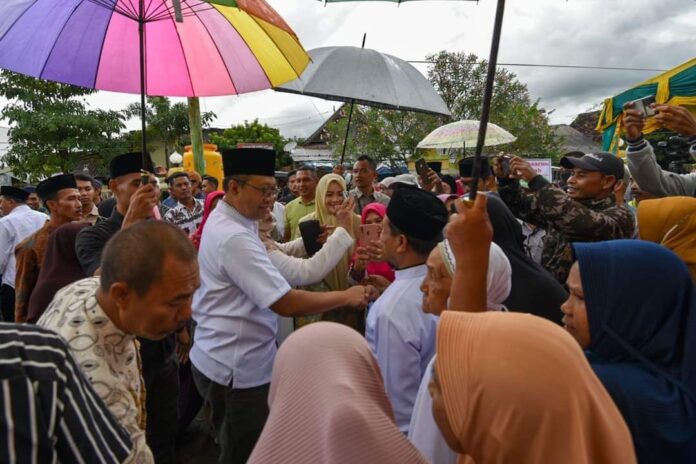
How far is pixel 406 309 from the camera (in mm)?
2018

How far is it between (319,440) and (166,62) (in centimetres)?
352

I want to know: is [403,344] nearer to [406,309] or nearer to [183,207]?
[406,309]

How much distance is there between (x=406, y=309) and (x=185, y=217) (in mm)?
5000

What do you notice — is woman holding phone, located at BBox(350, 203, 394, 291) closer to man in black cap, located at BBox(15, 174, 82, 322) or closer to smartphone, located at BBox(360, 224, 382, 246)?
smartphone, located at BBox(360, 224, 382, 246)

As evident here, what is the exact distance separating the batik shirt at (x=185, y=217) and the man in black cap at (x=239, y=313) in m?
3.87

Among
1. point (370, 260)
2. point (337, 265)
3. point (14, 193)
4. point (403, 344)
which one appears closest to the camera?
point (403, 344)

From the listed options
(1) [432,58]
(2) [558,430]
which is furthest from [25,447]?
(1) [432,58]

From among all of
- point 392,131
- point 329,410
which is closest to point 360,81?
point 329,410

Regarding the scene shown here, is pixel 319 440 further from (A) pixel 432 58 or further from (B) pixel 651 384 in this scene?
(A) pixel 432 58

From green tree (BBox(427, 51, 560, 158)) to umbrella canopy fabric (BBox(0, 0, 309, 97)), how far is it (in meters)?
18.7

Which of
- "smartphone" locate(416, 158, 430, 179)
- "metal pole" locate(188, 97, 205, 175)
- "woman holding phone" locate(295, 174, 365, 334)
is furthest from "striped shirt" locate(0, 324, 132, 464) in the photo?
"metal pole" locate(188, 97, 205, 175)

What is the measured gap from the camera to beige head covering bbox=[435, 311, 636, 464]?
0.90m

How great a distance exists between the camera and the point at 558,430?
0.90 meters

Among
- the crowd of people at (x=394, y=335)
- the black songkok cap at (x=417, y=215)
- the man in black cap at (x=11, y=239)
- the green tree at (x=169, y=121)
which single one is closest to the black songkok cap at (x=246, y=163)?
the crowd of people at (x=394, y=335)
